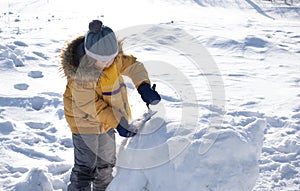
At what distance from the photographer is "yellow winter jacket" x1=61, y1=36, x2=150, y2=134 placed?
2.66 m

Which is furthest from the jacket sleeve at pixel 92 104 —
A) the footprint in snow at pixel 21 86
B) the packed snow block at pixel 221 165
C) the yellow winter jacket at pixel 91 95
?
the footprint in snow at pixel 21 86

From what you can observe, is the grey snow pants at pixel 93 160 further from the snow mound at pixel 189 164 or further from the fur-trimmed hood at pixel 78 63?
the fur-trimmed hood at pixel 78 63

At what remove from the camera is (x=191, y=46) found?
7551 millimetres

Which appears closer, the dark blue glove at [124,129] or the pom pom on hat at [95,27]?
the pom pom on hat at [95,27]

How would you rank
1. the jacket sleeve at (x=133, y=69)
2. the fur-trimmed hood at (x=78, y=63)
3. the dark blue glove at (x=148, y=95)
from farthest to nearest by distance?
the jacket sleeve at (x=133, y=69) < the dark blue glove at (x=148, y=95) < the fur-trimmed hood at (x=78, y=63)

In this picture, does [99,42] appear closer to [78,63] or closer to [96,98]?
[78,63]

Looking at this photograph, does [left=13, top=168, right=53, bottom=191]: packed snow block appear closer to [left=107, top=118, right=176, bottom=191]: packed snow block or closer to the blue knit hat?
[left=107, top=118, right=176, bottom=191]: packed snow block

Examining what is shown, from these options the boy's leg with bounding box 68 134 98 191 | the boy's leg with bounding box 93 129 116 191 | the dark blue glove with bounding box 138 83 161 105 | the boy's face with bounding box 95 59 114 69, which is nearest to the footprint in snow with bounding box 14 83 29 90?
the boy's leg with bounding box 68 134 98 191

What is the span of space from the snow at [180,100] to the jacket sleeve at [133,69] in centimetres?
25

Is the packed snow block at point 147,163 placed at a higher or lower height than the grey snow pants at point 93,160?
higher

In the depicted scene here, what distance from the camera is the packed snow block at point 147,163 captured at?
8.41 ft

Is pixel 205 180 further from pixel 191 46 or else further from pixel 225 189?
pixel 191 46

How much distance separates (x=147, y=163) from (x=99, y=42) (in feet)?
2.76

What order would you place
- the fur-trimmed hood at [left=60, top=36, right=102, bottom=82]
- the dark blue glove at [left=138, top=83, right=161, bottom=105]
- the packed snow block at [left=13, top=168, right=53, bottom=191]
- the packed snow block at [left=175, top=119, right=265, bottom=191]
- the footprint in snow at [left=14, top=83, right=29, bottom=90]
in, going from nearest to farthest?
1. the packed snow block at [left=175, top=119, right=265, bottom=191]
2. the fur-trimmed hood at [left=60, top=36, right=102, bottom=82]
3. the dark blue glove at [left=138, top=83, right=161, bottom=105]
4. the packed snow block at [left=13, top=168, right=53, bottom=191]
5. the footprint in snow at [left=14, top=83, right=29, bottom=90]
